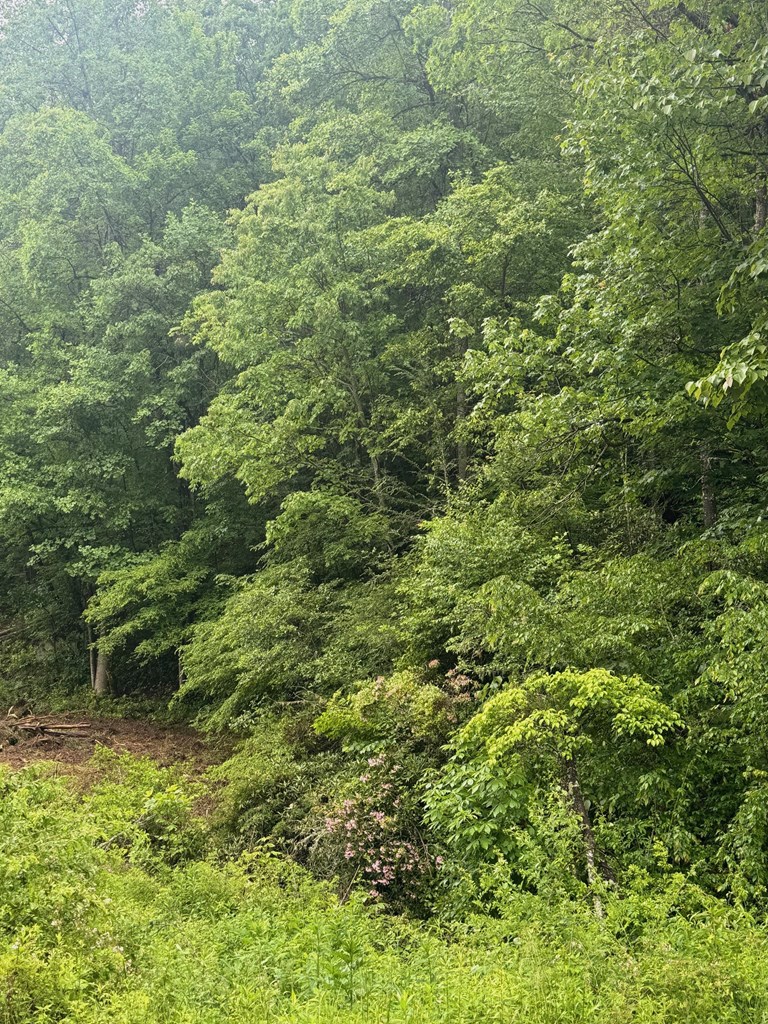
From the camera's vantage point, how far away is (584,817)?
15.5 feet

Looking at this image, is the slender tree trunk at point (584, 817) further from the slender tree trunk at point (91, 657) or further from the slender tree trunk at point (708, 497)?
the slender tree trunk at point (91, 657)

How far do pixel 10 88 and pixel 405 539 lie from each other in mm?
19485

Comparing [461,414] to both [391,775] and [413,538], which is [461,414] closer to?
[413,538]

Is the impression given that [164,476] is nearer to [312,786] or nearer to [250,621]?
[250,621]

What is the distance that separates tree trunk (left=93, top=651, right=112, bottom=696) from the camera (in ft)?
52.6

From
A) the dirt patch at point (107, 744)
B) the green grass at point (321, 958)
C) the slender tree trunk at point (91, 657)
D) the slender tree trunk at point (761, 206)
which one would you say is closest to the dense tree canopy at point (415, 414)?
the slender tree trunk at point (761, 206)

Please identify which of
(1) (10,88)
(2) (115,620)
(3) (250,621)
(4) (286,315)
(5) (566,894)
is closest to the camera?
(5) (566,894)

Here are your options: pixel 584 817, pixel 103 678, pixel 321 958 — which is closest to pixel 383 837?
pixel 584 817

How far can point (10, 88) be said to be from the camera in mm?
20328

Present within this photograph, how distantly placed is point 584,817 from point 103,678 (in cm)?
1409

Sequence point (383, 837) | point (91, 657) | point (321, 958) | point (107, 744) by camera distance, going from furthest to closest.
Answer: point (91, 657) < point (107, 744) < point (383, 837) < point (321, 958)

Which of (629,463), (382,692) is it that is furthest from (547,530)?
(382,692)

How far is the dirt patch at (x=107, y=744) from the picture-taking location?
417 inches

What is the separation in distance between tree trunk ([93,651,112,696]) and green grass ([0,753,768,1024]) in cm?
1190
